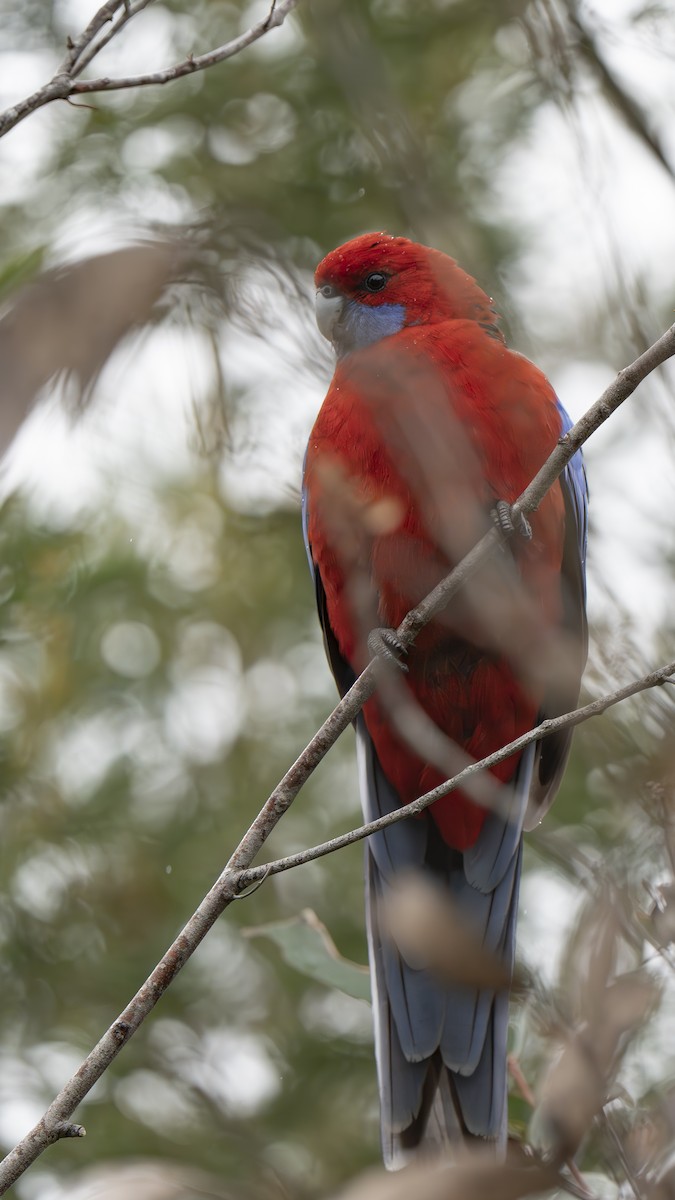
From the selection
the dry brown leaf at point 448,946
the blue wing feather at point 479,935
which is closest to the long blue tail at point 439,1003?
the blue wing feather at point 479,935

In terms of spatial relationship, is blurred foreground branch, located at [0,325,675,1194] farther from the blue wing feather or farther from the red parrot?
the blue wing feather

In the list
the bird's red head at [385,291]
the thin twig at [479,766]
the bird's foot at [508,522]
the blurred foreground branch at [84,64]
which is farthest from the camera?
the bird's red head at [385,291]

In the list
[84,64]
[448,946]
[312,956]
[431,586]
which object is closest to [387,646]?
[431,586]

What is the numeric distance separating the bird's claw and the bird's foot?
375mm

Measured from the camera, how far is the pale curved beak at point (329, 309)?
3.58 meters

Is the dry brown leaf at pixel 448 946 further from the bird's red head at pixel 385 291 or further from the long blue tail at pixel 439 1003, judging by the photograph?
the bird's red head at pixel 385 291

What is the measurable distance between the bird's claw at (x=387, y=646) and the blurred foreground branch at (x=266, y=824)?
52cm

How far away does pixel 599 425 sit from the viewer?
211 centimetres

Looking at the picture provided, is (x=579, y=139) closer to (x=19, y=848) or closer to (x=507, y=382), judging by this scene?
(x=507, y=382)

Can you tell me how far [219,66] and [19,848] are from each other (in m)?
3.06

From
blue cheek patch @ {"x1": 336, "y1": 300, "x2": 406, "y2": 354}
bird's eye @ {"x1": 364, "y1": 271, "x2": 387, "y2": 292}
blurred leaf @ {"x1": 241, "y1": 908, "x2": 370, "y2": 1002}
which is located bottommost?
blurred leaf @ {"x1": 241, "y1": 908, "x2": 370, "y2": 1002}

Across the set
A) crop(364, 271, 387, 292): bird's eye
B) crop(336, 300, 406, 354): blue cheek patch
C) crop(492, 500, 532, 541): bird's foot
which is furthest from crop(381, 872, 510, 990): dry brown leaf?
crop(364, 271, 387, 292): bird's eye

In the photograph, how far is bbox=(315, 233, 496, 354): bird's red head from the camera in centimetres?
353

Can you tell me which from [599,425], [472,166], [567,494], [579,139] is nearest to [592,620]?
[599,425]
